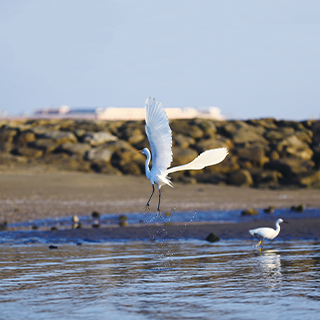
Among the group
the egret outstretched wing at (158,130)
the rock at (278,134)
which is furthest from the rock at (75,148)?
the egret outstretched wing at (158,130)

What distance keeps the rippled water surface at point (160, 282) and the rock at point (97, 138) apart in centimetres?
1882

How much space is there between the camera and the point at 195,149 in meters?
30.8

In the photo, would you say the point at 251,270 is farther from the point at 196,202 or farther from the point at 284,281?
the point at 196,202

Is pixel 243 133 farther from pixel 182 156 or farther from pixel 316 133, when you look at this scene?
pixel 182 156

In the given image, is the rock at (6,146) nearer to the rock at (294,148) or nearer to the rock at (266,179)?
the rock at (266,179)

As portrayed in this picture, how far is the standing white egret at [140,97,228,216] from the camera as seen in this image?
9.34 meters

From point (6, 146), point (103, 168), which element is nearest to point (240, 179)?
point (103, 168)

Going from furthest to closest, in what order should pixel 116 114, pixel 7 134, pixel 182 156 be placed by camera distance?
pixel 116 114 → pixel 7 134 → pixel 182 156

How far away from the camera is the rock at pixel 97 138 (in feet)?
101

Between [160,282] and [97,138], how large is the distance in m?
23.4

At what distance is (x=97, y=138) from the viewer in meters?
31.1

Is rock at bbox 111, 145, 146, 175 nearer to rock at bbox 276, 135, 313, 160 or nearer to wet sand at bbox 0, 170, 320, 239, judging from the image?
wet sand at bbox 0, 170, 320, 239

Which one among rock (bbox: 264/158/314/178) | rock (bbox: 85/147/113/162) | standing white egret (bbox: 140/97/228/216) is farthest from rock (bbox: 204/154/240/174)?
standing white egret (bbox: 140/97/228/216)

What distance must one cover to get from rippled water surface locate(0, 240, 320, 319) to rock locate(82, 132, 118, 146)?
61.8ft
